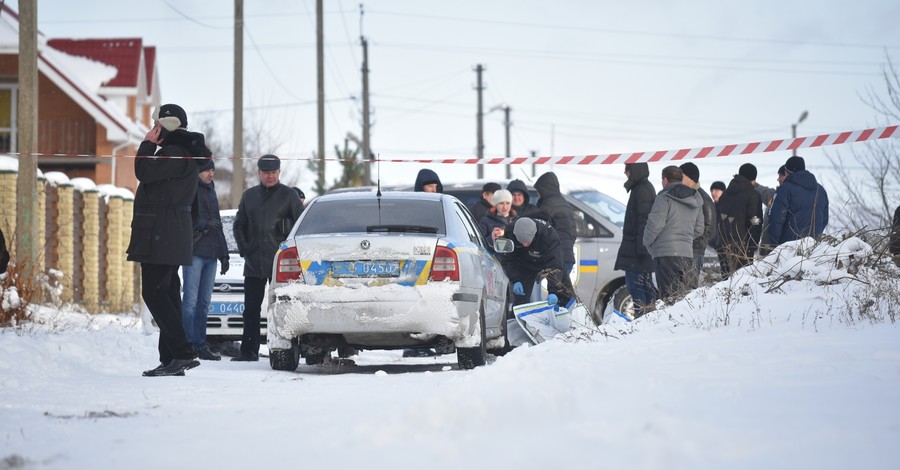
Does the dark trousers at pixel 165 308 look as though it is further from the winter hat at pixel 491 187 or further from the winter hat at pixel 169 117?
the winter hat at pixel 491 187

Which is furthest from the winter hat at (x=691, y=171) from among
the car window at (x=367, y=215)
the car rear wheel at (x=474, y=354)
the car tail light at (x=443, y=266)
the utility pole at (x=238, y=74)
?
the utility pole at (x=238, y=74)

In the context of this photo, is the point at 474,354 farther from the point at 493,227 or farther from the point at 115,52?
the point at 115,52

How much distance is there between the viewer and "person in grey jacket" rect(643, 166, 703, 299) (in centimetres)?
1138

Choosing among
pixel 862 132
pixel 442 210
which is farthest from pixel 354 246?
pixel 862 132

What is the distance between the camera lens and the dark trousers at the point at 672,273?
11.4m

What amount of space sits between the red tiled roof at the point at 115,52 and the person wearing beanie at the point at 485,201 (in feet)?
97.0

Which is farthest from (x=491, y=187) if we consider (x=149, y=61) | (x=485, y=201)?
(x=149, y=61)

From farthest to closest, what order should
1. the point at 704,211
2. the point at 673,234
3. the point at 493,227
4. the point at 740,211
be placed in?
the point at 740,211
the point at 493,227
the point at 704,211
the point at 673,234

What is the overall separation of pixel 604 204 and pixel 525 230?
117 inches

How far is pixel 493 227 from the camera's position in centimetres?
1261

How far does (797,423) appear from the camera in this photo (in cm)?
491

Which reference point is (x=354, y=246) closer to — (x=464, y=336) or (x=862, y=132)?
(x=464, y=336)

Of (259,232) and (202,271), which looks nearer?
(259,232)

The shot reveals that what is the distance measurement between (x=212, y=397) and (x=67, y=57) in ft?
118
